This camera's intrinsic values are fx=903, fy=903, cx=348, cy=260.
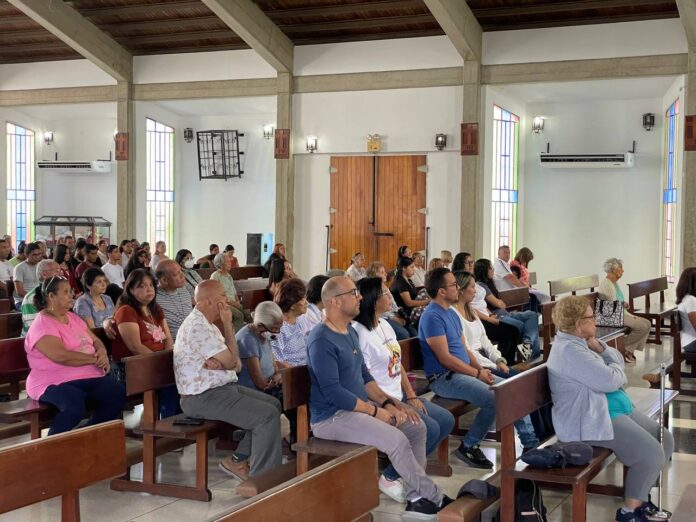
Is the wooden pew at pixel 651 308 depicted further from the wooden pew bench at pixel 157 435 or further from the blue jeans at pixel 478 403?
the wooden pew bench at pixel 157 435

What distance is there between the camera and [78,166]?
1919cm

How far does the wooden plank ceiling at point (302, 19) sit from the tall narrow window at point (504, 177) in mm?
2017

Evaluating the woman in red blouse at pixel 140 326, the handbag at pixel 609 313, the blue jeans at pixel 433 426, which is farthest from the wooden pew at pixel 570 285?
the woman in red blouse at pixel 140 326

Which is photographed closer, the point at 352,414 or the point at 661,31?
the point at 352,414

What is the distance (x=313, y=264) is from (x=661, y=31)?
21.9ft

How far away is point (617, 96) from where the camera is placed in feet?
50.8

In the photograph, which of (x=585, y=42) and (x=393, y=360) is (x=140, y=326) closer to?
(x=393, y=360)

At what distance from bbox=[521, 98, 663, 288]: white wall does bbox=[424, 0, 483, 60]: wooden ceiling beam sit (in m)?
2.84

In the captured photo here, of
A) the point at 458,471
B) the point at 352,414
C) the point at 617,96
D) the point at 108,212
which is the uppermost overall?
the point at 617,96

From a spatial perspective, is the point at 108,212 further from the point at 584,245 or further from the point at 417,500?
the point at 417,500

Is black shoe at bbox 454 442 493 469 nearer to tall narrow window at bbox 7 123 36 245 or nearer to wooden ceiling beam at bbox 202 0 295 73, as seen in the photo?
wooden ceiling beam at bbox 202 0 295 73

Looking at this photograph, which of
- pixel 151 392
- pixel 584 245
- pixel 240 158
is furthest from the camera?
pixel 240 158

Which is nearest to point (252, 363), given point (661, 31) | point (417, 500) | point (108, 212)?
point (417, 500)

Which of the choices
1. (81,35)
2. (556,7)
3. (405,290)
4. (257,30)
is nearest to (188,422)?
(405,290)
